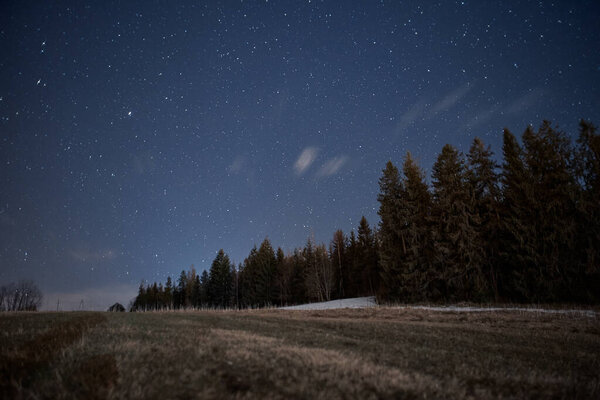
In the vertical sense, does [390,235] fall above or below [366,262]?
above

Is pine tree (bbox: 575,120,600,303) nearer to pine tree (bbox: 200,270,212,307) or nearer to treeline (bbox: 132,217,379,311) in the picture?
treeline (bbox: 132,217,379,311)

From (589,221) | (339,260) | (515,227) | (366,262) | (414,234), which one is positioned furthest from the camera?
(339,260)

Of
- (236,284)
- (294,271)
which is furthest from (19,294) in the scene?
(294,271)

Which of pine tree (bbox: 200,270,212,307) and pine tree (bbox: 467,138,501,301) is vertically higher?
pine tree (bbox: 467,138,501,301)

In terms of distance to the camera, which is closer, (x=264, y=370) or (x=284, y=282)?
(x=264, y=370)

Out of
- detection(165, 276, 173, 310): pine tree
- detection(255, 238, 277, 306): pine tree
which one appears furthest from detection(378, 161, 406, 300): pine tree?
detection(165, 276, 173, 310): pine tree

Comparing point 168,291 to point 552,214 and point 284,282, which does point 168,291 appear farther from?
point 552,214

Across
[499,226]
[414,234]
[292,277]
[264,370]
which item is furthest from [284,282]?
[264,370]

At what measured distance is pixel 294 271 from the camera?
57750 millimetres

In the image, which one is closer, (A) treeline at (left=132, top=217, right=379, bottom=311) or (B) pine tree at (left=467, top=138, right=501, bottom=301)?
(B) pine tree at (left=467, top=138, right=501, bottom=301)

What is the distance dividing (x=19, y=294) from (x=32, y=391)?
268 feet

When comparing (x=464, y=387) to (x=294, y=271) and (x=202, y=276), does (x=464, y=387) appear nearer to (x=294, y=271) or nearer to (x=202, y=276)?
(x=294, y=271)

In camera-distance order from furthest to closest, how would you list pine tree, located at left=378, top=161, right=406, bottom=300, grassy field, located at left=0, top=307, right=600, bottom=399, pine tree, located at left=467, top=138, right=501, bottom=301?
pine tree, located at left=378, top=161, right=406, bottom=300 < pine tree, located at left=467, top=138, right=501, bottom=301 < grassy field, located at left=0, top=307, right=600, bottom=399

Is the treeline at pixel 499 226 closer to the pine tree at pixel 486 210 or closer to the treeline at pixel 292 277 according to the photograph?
the pine tree at pixel 486 210
